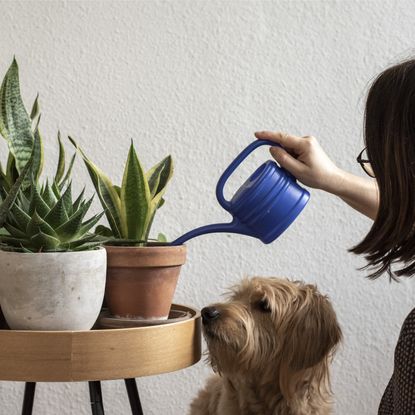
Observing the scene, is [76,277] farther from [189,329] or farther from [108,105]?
[108,105]

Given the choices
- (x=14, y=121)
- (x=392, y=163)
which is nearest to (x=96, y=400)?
(x=14, y=121)

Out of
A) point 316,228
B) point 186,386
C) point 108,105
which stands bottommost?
point 186,386

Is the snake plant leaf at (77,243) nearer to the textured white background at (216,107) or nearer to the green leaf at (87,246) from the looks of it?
the green leaf at (87,246)

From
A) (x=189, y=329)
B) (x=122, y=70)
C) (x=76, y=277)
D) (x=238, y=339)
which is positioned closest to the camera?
(x=76, y=277)

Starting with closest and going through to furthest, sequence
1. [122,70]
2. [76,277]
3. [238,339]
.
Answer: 1. [76,277]
2. [238,339]
3. [122,70]

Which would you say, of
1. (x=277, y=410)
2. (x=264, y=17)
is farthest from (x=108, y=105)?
(x=277, y=410)

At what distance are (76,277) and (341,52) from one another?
3.55 feet

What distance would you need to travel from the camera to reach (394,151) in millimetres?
1050

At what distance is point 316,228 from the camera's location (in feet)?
6.01

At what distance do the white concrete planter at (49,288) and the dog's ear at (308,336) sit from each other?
0.46 metres

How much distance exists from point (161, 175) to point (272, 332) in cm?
39

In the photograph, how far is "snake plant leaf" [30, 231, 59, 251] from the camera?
3.40ft

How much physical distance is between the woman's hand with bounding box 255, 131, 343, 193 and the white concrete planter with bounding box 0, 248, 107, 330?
1.18ft

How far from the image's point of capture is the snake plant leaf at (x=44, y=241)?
3.40 ft
